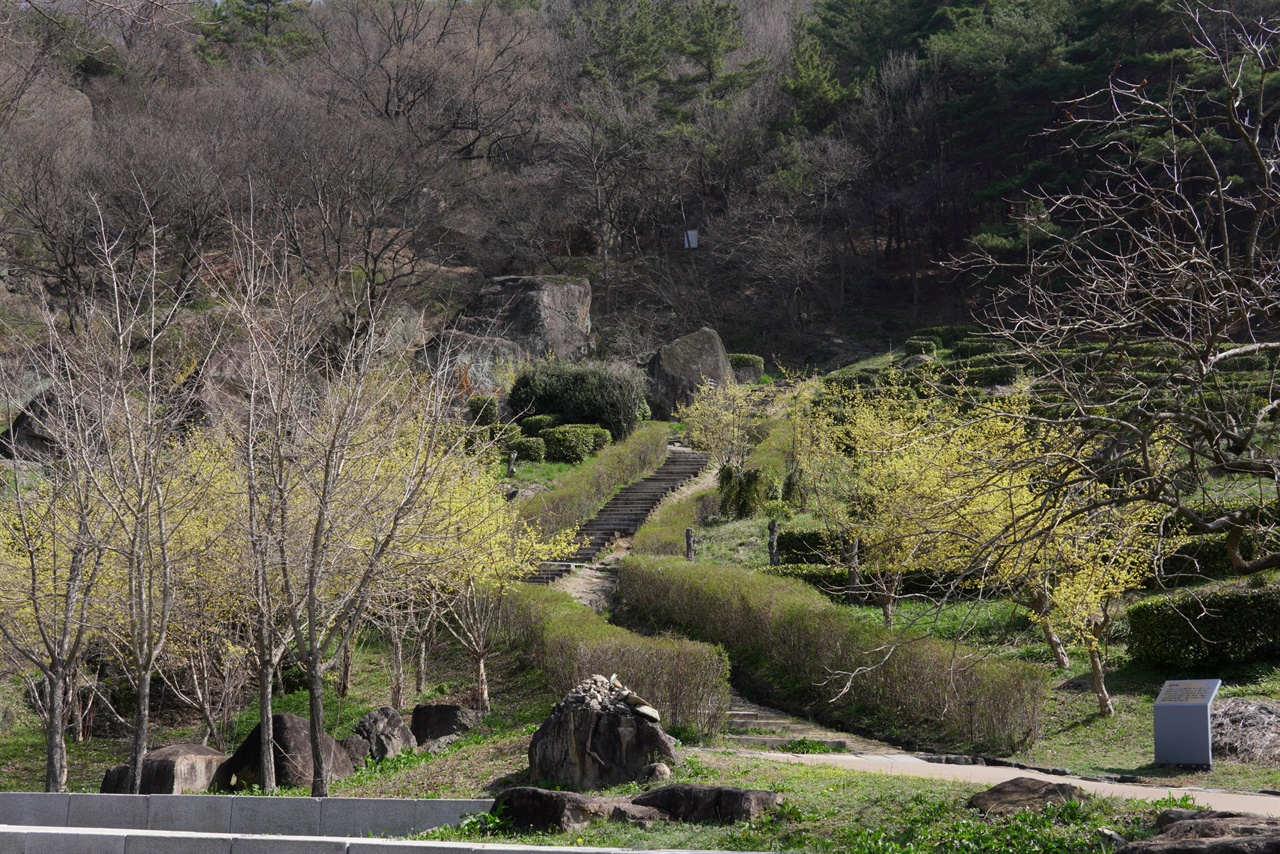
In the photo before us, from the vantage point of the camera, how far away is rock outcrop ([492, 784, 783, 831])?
320 inches

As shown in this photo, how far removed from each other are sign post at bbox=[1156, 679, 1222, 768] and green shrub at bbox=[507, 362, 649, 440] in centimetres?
2498

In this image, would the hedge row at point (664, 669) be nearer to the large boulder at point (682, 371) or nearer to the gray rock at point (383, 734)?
the gray rock at point (383, 734)

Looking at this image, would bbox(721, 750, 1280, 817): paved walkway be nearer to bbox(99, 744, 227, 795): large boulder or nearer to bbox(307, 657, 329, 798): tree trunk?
bbox(307, 657, 329, 798): tree trunk

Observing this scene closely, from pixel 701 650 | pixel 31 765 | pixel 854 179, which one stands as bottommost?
pixel 31 765

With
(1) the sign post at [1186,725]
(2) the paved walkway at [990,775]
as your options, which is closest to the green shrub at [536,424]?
(2) the paved walkway at [990,775]

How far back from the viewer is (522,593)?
20125 mm

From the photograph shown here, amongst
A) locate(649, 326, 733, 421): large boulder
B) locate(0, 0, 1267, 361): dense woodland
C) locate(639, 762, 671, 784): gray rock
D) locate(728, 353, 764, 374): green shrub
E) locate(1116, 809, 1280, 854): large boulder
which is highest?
locate(0, 0, 1267, 361): dense woodland

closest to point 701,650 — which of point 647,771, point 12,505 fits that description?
point 647,771

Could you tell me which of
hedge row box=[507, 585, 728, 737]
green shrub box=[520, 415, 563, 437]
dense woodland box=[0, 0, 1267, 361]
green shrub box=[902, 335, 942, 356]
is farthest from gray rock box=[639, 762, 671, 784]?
green shrub box=[902, 335, 942, 356]

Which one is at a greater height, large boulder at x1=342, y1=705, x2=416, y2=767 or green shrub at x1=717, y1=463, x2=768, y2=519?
green shrub at x1=717, y1=463, x2=768, y2=519

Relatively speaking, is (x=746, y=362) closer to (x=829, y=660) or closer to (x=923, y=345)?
(x=923, y=345)

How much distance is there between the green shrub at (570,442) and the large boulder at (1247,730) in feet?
73.5

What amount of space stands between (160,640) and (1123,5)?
1607 inches

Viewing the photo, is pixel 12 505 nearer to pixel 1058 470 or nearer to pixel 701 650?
pixel 701 650
